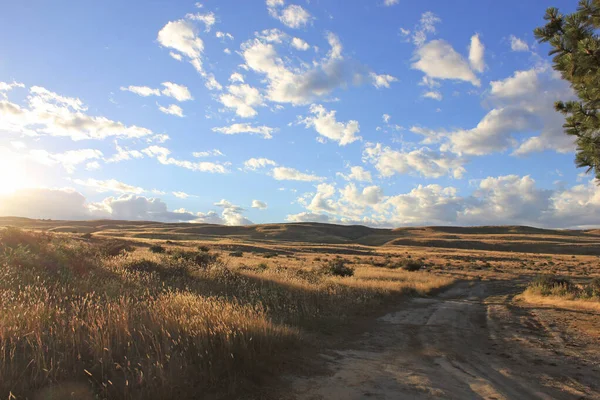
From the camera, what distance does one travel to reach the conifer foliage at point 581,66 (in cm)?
970

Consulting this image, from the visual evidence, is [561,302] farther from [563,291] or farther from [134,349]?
[134,349]

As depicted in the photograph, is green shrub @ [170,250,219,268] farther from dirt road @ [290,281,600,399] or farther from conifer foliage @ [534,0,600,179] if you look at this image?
conifer foliage @ [534,0,600,179]

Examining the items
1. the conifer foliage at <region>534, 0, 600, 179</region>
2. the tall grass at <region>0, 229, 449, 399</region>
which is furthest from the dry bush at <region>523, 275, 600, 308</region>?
the tall grass at <region>0, 229, 449, 399</region>

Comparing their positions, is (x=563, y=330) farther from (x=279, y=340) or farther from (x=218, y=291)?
(x=218, y=291)

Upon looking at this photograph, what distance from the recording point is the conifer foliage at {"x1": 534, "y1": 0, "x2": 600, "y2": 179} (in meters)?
9.70

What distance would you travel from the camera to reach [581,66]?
32.2ft

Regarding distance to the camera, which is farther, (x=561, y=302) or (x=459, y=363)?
(x=561, y=302)

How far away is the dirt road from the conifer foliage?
573 centimetres

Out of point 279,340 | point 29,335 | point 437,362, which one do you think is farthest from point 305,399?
point 29,335

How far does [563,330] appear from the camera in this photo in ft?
38.6

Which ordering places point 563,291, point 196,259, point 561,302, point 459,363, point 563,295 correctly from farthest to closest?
point 196,259, point 563,291, point 563,295, point 561,302, point 459,363

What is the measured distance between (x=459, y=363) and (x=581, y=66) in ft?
27.1

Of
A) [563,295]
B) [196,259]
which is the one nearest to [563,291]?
[563,295]

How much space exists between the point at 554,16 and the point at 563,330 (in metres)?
9.53
